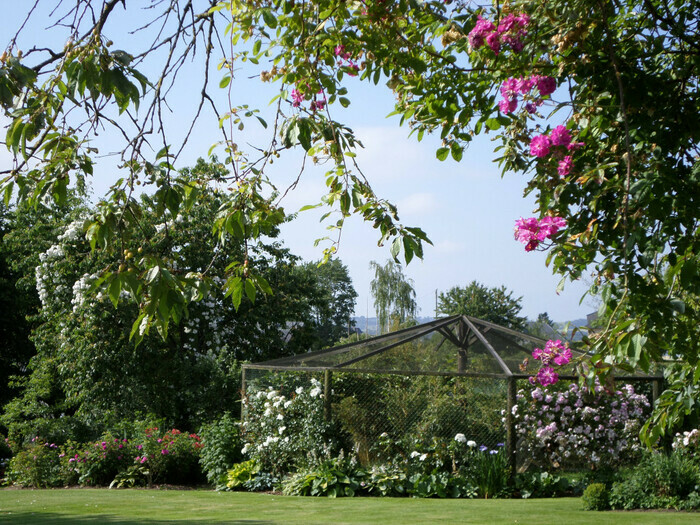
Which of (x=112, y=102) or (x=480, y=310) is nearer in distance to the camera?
(x=112, y=102)

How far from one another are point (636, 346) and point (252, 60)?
2.30 metres

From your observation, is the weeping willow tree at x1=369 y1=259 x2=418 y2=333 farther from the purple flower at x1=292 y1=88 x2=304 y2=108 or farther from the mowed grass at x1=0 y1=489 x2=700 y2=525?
the purple flower at x1=292 y1=88 x2=304 y2=108

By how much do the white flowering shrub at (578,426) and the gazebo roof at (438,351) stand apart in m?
0.53

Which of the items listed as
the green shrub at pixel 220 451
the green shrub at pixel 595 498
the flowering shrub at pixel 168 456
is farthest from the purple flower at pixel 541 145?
the flowering shrub at pixel 168 456

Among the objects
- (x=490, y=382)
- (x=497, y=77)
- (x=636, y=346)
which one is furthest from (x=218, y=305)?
(x=636, y=346)

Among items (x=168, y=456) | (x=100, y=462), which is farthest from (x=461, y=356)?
(x=100, y=462)

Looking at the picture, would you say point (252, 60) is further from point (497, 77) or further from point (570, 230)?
point (570, 230)

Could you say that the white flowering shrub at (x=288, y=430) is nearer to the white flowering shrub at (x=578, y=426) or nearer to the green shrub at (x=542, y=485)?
the green shrub at (x=542, y=485)

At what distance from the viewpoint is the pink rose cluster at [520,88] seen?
3.71m

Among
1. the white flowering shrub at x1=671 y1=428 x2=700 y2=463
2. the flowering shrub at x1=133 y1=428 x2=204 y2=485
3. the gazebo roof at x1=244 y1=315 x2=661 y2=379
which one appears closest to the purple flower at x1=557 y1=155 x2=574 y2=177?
the white flowering shrub at x1=671 y1=428 x2=700 y2=463

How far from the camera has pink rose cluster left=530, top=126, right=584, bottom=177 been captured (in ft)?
11.8

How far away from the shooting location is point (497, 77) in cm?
404

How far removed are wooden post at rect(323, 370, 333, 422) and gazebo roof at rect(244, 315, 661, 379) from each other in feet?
0.68

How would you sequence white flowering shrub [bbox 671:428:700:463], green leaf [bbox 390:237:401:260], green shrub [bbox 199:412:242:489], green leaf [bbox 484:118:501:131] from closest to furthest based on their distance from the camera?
green leaf [bbox 390:237:401:260]
green leaf [bbox 484:118:501:131]
white flowering shrub [bbox 671:428:700:463]
green shrub [bbox 199:412:242:489]
